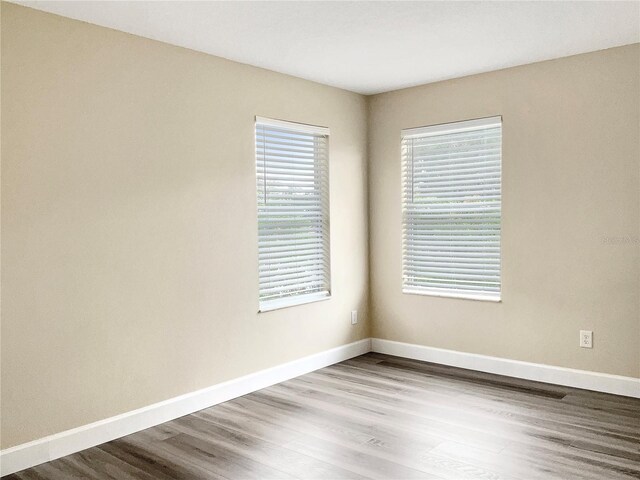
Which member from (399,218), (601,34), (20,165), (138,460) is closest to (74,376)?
(138,460)

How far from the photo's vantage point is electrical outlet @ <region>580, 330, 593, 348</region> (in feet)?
13.5

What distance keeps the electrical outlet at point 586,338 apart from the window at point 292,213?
205 cm

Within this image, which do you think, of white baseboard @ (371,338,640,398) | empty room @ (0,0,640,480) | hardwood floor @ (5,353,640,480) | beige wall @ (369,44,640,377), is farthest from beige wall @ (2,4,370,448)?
beige wall @ (369,44,640,377)

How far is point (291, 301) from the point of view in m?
4.60

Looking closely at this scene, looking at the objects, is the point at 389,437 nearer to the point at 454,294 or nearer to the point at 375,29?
the point at 454,294

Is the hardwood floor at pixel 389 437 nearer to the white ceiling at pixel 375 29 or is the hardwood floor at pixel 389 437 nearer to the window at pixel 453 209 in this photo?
the window at pixel 453 209

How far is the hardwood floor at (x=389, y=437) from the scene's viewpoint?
9.52 feet

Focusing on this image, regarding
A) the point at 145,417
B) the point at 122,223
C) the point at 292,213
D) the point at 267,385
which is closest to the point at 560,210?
the point at 292,213

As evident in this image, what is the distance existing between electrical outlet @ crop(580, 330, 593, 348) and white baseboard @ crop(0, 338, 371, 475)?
2.01 meters

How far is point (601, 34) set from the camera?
11.8 feet

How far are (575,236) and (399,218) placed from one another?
1.54 metres

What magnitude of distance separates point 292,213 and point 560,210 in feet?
6.77

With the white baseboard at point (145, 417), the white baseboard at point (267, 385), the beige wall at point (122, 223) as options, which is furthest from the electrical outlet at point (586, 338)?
the beige wall at point (122, 223)

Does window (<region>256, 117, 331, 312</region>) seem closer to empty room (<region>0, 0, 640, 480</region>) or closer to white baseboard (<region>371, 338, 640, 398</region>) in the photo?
empty room (<region>0, 0, 640, 480</region>)
